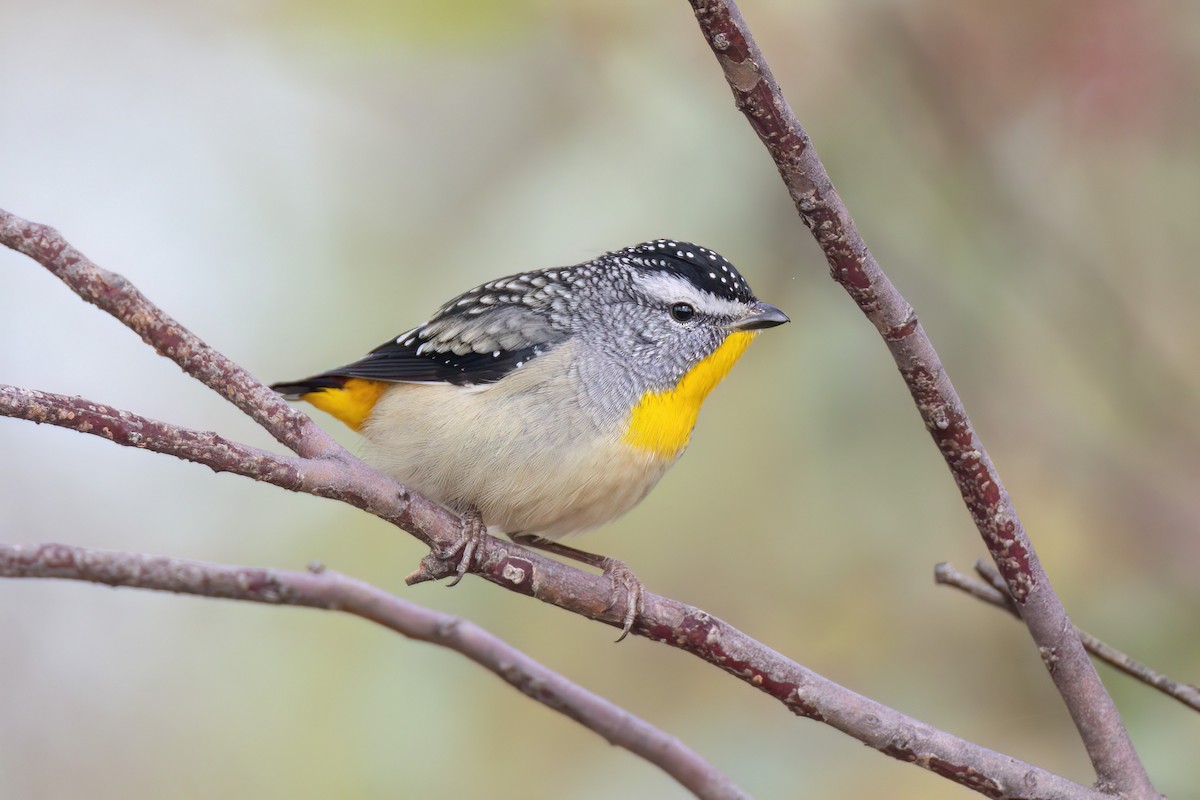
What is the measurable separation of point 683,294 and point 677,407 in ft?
0.98

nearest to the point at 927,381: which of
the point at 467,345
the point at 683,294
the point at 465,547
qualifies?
the point at 465,547

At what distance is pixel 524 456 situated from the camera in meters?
2.32

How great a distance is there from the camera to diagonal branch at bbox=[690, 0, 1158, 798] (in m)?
1.43

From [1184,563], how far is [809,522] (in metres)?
0.95

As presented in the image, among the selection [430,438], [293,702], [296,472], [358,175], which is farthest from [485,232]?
[296,472]

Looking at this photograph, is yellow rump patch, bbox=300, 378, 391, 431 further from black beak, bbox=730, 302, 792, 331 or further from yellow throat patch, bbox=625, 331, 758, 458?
black beak, bbox=730, 302, 792, 331

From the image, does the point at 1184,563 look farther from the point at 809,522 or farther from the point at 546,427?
the point at 546,427

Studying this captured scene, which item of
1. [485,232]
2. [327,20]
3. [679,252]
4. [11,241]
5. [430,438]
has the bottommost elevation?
[11,241]

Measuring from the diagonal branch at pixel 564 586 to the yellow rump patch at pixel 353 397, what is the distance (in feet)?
3.17

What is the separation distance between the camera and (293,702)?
128 inches

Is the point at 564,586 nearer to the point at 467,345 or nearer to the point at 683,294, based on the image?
the point at 467,345

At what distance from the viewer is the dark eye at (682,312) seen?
2.67 metres

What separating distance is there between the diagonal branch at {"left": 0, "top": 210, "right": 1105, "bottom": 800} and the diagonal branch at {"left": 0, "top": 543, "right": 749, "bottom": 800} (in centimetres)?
17

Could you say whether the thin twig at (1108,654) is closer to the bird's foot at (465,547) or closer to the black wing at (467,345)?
the bird's foot at (465,547)
